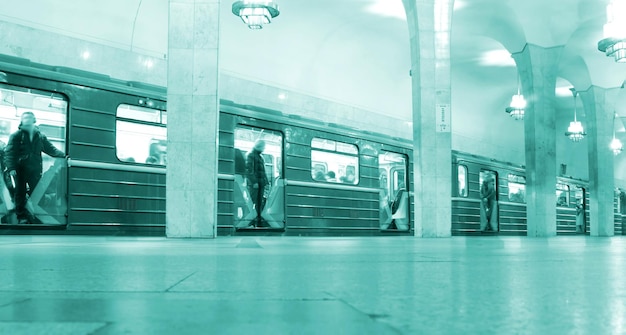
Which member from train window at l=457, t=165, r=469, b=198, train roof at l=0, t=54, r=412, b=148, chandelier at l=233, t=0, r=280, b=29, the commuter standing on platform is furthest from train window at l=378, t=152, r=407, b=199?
chandelier at l=233, t=0, r=280, b=29

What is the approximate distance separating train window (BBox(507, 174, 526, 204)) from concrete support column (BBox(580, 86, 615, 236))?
4.50m

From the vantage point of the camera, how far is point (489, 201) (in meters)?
17.1

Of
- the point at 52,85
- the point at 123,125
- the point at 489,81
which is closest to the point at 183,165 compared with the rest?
the point at 123,125

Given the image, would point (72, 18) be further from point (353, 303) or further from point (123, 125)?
point (353, 303)

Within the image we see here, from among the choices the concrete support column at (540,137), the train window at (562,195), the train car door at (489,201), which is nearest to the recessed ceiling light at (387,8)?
the concrete support column at (540,137)

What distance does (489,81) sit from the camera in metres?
24.7

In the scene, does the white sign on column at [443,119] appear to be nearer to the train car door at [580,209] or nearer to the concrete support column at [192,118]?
the concrete support column at [192,118]

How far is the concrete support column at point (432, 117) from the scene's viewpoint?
11938 millimetres

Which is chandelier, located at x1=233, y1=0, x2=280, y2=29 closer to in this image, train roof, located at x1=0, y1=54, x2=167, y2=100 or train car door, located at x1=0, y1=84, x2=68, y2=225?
train roof, located at x1=0, y1=54, x2=167, y2=100

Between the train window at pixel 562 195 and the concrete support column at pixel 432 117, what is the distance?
35.9ft

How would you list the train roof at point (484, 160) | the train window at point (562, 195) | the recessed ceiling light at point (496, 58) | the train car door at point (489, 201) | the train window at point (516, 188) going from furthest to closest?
the recessed ceiling light at point (496, 58)
the train window at point (562, 195)
the train window at point (516, 188)
the train car door at point (489, 201)
the train roof at point (484, 160)

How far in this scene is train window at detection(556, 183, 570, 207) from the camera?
2139 cm

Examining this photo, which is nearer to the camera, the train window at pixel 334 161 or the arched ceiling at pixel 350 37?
the train window at pixel 334 161

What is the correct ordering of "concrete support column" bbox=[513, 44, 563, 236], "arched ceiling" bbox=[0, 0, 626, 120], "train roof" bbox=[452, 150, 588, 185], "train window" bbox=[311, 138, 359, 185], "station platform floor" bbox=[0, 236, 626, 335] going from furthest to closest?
"concrete support column" bbox=[513, 44, 563, 236], "train roof" bbox=[452, 150, 588, 185], "arched ceiling" bbox=[0, 0, 626, 120], "train window" bbox=[311, 138, 359, 185], "station platform floor" bbox=[0, 236, 626, 335]
